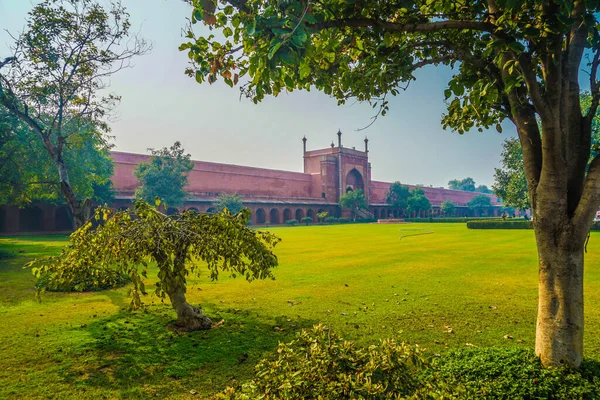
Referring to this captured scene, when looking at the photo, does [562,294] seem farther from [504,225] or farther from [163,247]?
[504,225]

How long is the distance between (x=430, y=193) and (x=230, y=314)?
70951 millimetres

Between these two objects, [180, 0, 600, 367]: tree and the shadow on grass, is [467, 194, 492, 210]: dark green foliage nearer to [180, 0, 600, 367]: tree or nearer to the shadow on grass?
the shadow on grass

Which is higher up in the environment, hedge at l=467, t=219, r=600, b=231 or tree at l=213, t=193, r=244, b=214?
tree at l=213, t=193, r=244, b=214


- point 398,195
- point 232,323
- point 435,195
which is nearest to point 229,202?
point 398,195

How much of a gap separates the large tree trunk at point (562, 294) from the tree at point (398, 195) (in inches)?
2245

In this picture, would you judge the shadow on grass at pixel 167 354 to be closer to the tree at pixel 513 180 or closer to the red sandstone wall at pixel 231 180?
the tree at pixel 513 180

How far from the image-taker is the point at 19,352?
3730 mm

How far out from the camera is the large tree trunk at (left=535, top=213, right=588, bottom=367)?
98.8 inches

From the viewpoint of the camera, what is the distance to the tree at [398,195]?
58.0m

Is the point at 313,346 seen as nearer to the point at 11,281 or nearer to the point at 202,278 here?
the point at 202,278

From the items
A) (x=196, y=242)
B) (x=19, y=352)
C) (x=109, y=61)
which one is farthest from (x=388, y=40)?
(x=109, y=61)

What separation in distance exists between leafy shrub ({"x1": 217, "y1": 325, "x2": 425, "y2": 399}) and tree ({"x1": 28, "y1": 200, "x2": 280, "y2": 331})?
6.57 ft

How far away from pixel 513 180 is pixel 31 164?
94.9ft

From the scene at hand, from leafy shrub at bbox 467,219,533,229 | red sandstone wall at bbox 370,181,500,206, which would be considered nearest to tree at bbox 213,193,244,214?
leafy shrub at bbox 467,219,533,229
